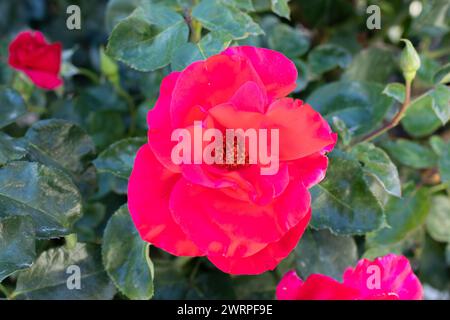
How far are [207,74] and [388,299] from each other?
0.28m

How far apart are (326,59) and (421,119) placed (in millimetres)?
168

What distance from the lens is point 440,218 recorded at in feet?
3.25

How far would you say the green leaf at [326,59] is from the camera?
3.31 ft

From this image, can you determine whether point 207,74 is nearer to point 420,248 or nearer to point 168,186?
point 168,186

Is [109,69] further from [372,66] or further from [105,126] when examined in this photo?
[372,66]

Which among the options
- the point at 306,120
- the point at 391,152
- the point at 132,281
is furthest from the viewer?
the point at 391,152

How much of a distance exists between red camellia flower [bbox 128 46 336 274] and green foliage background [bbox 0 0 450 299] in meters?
0.12

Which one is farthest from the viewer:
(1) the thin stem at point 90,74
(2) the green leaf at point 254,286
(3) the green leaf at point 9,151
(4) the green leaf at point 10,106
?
(1) the thin stem at point 90,74

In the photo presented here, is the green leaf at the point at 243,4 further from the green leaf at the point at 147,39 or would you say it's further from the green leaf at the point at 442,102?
the green leaf at the point at 442,102

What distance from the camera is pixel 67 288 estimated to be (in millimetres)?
743

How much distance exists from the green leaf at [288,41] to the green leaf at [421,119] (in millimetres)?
180

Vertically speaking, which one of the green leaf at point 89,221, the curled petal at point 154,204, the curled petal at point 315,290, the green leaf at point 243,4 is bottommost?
the green leaf at point 89,221

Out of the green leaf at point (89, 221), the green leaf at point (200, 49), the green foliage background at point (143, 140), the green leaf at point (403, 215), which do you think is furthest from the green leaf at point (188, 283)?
the green leaf at point (200, 49)
